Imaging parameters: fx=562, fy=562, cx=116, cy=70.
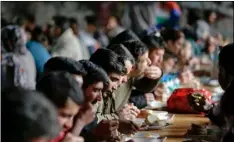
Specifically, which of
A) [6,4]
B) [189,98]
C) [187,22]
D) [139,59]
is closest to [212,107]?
[189,98]

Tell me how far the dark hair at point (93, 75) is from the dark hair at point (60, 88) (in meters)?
0.36

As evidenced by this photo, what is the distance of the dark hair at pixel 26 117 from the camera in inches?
69.6

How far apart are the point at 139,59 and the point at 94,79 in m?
0.99

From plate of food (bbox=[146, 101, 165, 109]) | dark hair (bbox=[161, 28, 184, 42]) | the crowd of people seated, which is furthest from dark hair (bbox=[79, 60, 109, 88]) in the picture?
dark hair (bbox=[161, 28, 184, 42])

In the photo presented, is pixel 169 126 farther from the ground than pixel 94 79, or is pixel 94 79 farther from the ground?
pixel 94 79

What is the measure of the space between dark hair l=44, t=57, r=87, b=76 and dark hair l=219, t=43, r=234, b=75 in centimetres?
70

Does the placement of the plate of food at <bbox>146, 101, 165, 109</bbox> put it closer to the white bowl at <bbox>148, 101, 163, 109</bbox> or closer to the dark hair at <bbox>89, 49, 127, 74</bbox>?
the white bowl at <bbox>148, 101, 163, 109</bbox>

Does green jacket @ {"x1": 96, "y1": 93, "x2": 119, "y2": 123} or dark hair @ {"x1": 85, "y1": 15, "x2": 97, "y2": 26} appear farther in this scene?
dark hair @ {"x1": 85, "y1": 15, "x2": 97, "y2": 26}

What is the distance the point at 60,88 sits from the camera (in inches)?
81.6

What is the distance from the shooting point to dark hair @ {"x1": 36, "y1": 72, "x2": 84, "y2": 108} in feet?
6.64

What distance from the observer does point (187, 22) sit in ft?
33.6

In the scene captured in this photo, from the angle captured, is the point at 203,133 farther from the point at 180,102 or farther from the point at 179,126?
the point at 180,102

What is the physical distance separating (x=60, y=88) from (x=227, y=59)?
0.98 meters

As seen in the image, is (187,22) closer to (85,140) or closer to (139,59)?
(139,59)
